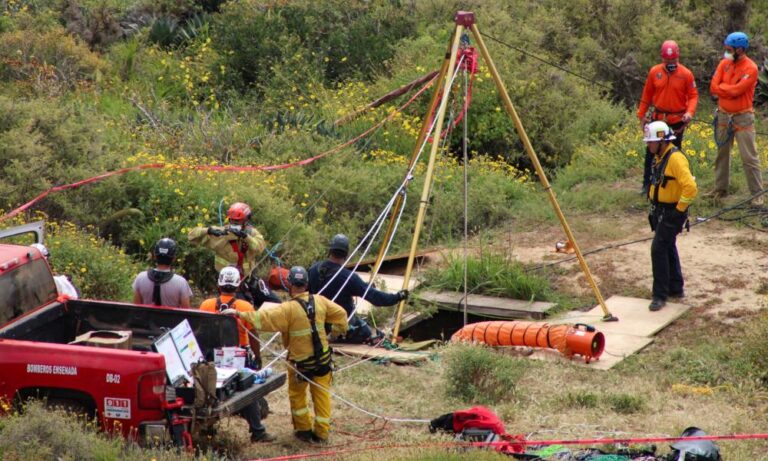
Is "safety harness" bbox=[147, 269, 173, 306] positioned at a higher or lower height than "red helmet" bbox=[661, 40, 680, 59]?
lower

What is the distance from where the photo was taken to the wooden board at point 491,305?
1204cm

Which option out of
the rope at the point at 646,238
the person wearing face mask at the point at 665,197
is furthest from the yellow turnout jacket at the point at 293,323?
the rope at the point at 646,238

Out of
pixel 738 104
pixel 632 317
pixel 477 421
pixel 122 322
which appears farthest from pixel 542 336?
Answer: pixel 738 104

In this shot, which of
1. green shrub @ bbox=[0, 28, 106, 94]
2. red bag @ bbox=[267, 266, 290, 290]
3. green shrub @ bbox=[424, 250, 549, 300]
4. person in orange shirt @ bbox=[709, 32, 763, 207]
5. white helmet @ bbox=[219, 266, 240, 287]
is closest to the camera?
white helmet @ bbox=[219, 266, 240, 287]

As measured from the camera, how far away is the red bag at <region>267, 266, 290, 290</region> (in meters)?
11.4

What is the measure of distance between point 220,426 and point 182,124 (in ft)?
27.4

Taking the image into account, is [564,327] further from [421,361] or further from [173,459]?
[173,459]

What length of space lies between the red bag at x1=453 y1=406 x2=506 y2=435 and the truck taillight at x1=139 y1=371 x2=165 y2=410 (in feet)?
7.37

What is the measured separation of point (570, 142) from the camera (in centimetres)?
1805

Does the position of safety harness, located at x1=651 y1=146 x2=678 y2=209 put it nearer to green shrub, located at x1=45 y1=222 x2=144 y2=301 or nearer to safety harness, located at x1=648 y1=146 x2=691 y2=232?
safety harness, located at x1=648 y1=146 x2=691 y2=232

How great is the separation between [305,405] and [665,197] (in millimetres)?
5091

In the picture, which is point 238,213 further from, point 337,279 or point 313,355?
point 313,355

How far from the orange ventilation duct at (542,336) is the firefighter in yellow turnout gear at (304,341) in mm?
2858

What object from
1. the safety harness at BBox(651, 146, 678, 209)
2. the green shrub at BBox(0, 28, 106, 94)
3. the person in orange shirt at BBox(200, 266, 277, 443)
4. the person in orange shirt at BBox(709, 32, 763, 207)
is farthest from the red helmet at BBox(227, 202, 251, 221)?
the green shrub at BBox(0, 28, 106, 94)
